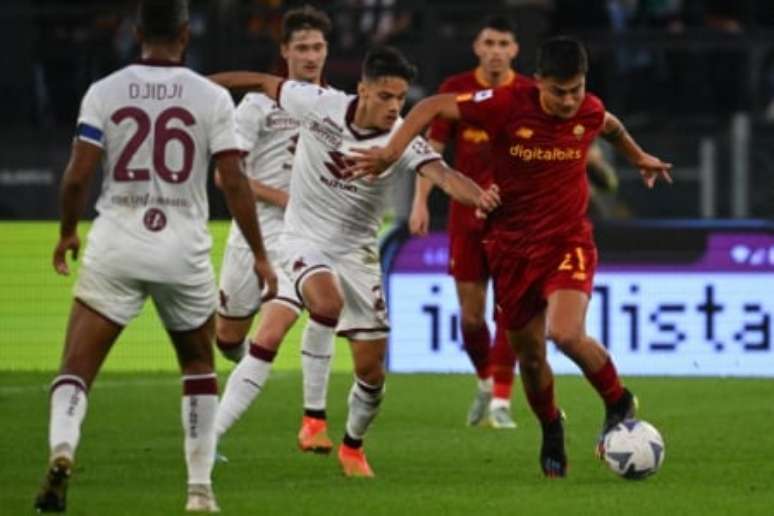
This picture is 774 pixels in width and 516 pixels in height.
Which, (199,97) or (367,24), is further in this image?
(367,24)

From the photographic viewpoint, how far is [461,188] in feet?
37.2

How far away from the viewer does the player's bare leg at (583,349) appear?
38.6 ft

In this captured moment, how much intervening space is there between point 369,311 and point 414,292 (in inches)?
261

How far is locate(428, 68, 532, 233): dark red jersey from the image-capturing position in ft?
49.8

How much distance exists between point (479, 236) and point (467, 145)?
0.59m

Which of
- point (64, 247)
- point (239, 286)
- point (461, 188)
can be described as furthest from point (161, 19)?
point (239, 286)

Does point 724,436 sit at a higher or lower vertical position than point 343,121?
lower

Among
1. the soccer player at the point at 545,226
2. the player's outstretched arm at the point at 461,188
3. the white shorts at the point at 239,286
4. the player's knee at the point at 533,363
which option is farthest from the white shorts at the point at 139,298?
the white shorts at the point at 239,286

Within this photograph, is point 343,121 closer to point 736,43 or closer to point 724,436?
point 724,436

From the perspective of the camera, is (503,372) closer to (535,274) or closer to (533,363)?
(533,363)

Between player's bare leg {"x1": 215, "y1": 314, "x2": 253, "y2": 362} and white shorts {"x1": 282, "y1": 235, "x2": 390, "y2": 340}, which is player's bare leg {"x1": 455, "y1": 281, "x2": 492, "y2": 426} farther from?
white shorts {"x1": 282, "y1": 235, "x2": 390, "y2": 340}

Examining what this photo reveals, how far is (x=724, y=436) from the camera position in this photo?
46.7 ft

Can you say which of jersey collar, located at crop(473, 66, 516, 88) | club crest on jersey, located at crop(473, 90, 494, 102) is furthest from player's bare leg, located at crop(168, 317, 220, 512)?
jersey collar, located at crop(473, 66, 516, 88)

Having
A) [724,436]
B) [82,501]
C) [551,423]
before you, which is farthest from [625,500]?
[724,436]
